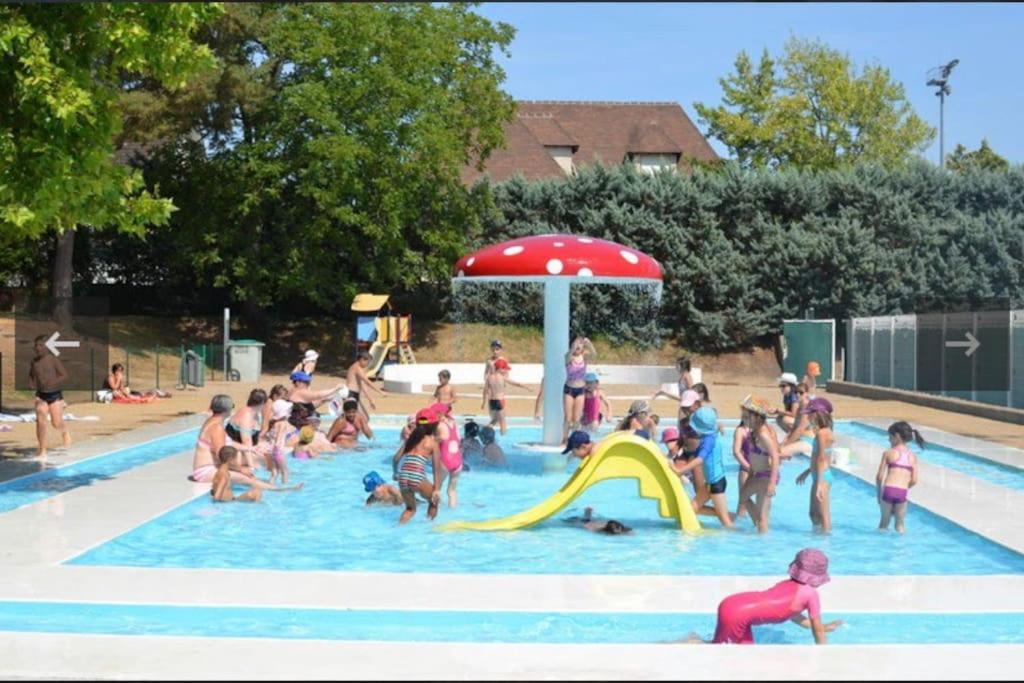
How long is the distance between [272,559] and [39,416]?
24.3ft

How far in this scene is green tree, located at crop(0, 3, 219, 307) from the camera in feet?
41.1

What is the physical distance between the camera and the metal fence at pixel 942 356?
2413cm

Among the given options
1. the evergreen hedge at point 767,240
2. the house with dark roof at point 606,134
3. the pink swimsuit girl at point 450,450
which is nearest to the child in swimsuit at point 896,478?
the pink swimsuit girl at point 450,450

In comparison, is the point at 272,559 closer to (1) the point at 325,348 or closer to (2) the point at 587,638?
(2) the point at 587,638

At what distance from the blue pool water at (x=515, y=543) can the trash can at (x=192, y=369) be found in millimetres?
19491

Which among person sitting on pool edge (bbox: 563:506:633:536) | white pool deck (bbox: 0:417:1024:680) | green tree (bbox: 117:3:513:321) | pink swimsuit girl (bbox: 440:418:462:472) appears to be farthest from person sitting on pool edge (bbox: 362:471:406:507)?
green tree (bbox: 117:3:513:321)

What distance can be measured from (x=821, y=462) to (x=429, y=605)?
512 cm

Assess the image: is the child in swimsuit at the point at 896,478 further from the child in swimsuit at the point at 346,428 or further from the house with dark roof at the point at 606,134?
the house with dark roof at the point at 606,134

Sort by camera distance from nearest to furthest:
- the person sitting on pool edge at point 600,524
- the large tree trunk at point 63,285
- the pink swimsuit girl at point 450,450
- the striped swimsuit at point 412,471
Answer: the person sitting on pool edge at point 600,524 < the striped swimsuit at point 412,471 < the pink swimsuit girl at point 450,450 < the large tree trunk at point 63,285

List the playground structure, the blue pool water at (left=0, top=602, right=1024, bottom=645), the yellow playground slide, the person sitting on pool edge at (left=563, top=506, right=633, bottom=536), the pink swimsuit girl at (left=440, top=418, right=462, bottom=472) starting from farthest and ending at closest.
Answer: the playground structure, the pink swimsuit girl at (left=440, top=418, right=462, bottom=472), the person sitting on pool edge at (left=563, top=506, right=633, bottom=536), the yellow playground slide, the blue pool water at (left=0, top=602, right=1024, bottom=645)

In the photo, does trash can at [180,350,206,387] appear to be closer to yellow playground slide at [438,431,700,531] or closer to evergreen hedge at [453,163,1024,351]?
evergreen hedge at [453,163,1024,351]

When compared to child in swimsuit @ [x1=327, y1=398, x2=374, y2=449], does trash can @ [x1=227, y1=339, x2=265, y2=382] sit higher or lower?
higher

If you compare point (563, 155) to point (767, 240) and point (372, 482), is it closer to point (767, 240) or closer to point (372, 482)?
A: point (767, 240)

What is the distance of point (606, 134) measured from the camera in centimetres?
6494
